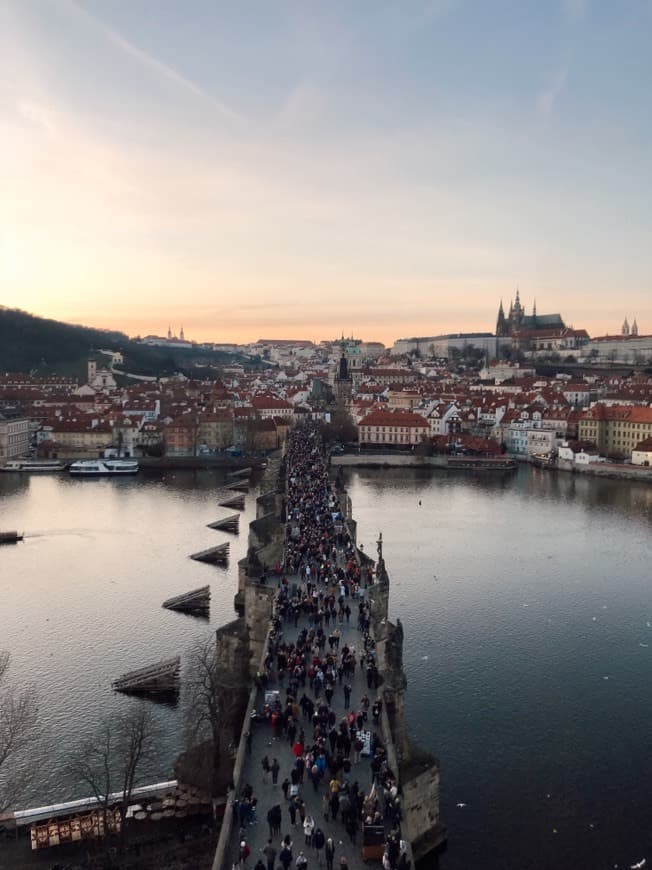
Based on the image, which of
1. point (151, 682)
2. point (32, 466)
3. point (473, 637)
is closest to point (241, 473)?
point (32, 466)

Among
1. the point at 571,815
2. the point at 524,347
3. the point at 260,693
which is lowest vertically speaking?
the point at 571,815

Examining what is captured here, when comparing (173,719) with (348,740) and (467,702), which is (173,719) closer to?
(467,702)

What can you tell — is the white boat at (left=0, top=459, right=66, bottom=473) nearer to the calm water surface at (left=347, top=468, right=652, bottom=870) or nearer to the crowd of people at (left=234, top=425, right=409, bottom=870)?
the calm water surface at (left=347, top=468, right=652, bottom=870)

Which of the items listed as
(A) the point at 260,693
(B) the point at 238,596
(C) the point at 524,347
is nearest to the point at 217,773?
(A) the point at 260,693

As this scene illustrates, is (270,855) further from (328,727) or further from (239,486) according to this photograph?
(239,486)

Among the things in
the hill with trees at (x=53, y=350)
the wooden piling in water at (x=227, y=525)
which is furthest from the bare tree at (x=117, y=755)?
the hill with trees at (x=53, y=350)

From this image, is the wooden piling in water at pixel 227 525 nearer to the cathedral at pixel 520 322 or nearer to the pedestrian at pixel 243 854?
the pedestrian at pixel 243 854
